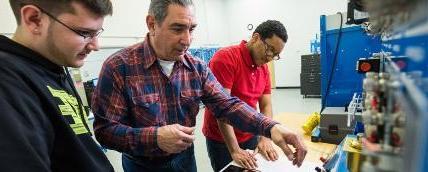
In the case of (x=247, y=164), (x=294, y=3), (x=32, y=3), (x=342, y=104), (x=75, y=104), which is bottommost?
(x=247, y=164)

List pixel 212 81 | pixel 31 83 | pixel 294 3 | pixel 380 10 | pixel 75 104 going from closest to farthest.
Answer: pixel 380 10 → pixel 31 83 → pixel 75 104 → pixel 212 81 → pixel 294 3

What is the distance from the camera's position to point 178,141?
0.90 meters

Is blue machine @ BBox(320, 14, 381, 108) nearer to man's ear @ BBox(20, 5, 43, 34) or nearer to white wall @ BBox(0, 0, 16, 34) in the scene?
man's ear @ BBox(20, 5, 43, 34)

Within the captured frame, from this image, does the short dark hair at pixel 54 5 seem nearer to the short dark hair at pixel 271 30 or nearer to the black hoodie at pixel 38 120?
the black hoodie at pixel 38 120

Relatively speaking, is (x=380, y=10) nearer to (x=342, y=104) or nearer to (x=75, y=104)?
(x=75, y=104)

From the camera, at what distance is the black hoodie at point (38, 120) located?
549 millimetres

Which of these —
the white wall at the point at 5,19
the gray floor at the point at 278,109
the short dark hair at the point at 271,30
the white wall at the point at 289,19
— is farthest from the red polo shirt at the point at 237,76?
the white wall at the point at 289,19

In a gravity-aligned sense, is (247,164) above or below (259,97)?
below

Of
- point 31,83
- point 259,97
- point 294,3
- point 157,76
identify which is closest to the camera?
point 31,83

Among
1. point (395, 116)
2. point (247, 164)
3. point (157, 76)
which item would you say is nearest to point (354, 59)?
point (247, 164)

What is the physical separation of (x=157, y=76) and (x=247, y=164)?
0.59 meters

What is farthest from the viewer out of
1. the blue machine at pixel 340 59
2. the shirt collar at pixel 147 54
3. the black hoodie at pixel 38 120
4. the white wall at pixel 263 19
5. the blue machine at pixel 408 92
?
the white wall at pixel 263 19

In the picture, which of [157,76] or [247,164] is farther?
[247,164]

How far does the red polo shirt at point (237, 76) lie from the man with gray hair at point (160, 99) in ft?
0.93
